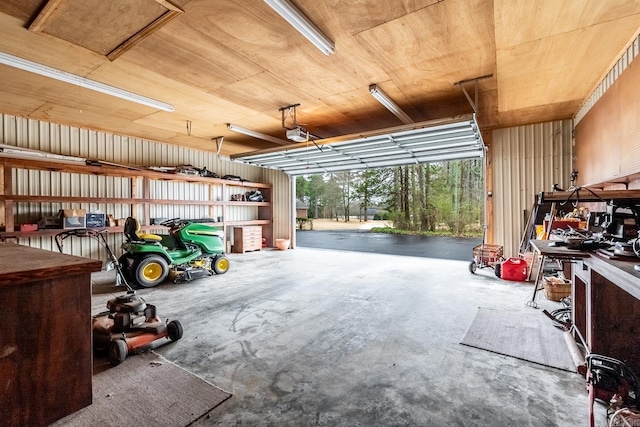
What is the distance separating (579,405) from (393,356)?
1.16 metres

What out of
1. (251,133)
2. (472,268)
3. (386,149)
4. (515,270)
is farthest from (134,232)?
(515,270)

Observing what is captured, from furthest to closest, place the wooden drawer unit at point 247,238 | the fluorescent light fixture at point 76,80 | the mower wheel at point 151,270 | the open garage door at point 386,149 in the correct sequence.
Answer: the wooden drawer unit at point 247,238, the open garage door at point 386,149, the mower wheel at point 151,270, the fluorescent light fixture at point 76,80

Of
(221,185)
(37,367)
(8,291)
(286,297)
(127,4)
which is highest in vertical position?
(127,4)

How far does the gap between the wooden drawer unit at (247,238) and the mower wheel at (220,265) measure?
2724mm

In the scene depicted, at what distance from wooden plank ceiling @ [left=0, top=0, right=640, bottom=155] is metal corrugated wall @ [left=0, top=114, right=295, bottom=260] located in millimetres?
463

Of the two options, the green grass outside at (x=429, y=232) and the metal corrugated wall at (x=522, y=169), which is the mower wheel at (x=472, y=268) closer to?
the metal corrugated wall at (x=522, y=169)

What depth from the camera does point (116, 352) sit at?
2.20 meters

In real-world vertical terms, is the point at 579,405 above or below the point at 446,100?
below

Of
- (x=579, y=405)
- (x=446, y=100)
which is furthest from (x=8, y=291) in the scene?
(x=446, y=100)

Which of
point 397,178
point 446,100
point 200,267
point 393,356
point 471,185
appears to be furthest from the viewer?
point 397,178

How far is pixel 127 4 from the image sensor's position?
2332mm

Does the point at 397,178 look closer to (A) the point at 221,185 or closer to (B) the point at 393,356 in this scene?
(A) the point at 221,185

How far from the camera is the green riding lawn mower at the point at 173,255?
457cm

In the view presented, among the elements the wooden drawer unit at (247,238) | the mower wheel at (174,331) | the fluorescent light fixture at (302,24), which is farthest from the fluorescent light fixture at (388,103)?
the wooden drawer unit at (247,238)
